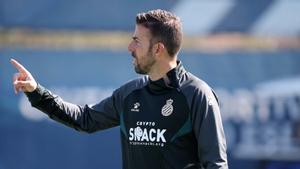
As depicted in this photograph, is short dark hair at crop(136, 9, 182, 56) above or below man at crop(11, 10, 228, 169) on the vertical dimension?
above

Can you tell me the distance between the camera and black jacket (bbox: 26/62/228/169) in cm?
337

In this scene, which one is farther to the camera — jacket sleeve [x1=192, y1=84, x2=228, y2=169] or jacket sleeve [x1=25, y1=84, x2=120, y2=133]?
jacket sleeve [x1=25, y1=84, x2=120, y2=133]

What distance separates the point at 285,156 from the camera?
22.8ft

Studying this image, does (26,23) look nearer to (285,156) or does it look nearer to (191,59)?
(191,59)

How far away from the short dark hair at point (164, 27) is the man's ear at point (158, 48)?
0.05ft

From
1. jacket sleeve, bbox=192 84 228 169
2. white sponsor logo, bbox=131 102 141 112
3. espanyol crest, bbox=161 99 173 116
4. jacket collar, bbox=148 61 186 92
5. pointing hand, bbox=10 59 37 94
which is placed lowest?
jacket sleeve, bbox=192 84 228 169

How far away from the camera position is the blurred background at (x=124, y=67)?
6488 mm

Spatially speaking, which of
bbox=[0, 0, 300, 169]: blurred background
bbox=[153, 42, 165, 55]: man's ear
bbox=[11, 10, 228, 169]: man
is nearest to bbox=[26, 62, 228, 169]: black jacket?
bbox=[11, 10, 228, 169]: man

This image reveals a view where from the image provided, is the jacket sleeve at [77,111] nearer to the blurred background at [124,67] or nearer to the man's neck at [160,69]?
the man's neck at [160,69]

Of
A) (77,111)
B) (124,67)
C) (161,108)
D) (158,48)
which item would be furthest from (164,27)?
(124,67)

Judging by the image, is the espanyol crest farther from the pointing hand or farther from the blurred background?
the blurred background

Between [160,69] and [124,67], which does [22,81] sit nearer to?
[160,69]

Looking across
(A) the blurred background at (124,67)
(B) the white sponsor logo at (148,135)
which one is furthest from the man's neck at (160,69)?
(A) the blurred background at (124,67)

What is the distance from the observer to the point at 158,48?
3547mm
